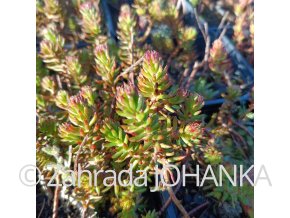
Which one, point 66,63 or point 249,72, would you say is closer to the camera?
point 66,63

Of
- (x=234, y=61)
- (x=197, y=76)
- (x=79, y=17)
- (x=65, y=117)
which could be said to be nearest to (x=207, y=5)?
(x=234, y=61)

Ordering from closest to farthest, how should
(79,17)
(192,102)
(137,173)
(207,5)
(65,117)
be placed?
1. (192,102)
2. (137,173)
3. (65,117)
4. (79,17)
5. (207,5)

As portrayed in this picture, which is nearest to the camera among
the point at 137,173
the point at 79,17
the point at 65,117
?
the point at 137,173

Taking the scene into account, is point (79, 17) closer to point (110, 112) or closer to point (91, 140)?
point (110, 112)

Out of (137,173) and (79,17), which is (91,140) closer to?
(137,173)

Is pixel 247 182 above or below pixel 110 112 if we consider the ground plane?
below

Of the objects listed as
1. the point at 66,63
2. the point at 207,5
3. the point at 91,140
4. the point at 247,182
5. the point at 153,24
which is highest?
the point at 207,5
